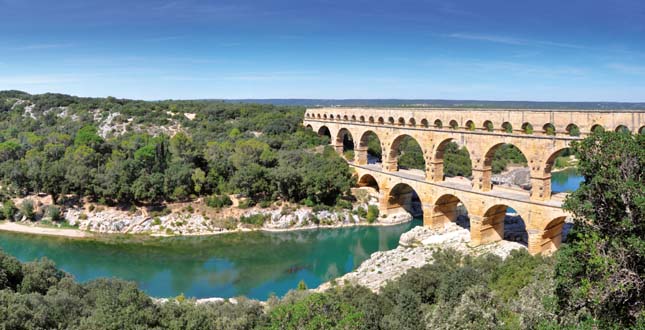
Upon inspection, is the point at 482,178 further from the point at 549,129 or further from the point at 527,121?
the point at 549,129

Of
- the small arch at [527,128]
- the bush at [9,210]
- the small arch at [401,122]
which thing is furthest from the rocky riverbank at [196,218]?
the small arch at [527,128]

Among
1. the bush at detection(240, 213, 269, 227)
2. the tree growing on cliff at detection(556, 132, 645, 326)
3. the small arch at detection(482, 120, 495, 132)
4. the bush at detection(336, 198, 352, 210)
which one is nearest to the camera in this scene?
the tree growing on cliff at detection(556, 132, 645, 326)

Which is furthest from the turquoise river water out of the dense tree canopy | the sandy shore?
the dense tree canopy

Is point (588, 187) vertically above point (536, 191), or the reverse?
point (588, 187)

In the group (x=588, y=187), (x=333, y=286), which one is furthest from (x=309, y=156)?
(x=588, y=187)

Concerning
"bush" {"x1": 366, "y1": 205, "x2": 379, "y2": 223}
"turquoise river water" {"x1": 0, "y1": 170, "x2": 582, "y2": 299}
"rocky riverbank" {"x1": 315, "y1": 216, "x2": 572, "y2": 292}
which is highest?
"bush" {"x1": 366, "y1": 205, "x2": 379, "y2": 223}

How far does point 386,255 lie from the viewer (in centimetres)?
2495

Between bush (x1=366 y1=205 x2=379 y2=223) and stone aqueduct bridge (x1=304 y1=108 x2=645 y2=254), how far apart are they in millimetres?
499

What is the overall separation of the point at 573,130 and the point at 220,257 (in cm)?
2050

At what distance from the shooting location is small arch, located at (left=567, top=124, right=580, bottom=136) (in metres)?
23.2

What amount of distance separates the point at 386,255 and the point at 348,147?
923 inches

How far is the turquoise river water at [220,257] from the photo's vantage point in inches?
923

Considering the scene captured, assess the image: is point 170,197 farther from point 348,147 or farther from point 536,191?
point 536,191

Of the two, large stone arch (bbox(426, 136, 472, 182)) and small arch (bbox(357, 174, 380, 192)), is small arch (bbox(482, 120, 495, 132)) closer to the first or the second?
large stone arch (bbox(426, 136, 472, 182))
